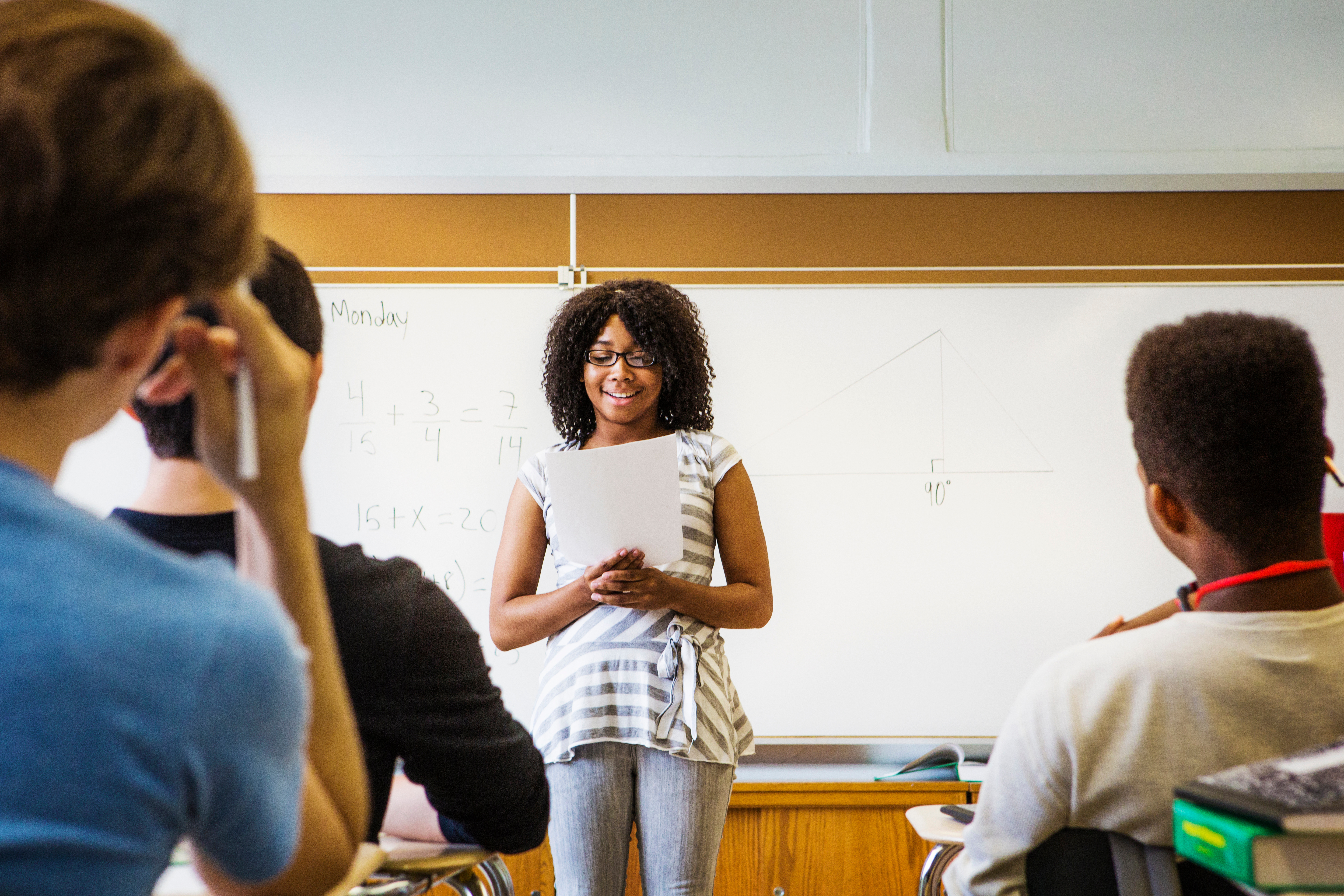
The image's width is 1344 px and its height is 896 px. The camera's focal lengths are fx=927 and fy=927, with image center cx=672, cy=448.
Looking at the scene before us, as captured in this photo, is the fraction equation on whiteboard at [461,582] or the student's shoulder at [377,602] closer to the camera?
the student's shoulder at [377,602]

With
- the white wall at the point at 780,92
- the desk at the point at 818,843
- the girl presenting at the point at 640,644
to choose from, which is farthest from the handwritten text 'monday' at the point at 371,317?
the desk at the point at 818,843

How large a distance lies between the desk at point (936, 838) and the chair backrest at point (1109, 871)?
0.08 metres

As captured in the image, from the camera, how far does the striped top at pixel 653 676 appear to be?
1.40 metres

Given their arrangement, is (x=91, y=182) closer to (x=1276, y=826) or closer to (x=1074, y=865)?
(x=1276, y=826)

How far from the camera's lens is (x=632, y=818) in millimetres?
1430

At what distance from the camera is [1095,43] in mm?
2512

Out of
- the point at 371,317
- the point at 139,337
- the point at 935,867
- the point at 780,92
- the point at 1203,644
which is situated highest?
the point at 780,92

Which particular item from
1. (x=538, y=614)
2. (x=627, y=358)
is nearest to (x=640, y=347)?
(x=627, y=358)

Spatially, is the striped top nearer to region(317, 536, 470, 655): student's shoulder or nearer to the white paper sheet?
the white paper sheet

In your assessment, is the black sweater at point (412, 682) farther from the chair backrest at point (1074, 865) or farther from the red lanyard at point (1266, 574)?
the red lanyard at point (1266, 574)

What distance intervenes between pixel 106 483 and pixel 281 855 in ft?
7.88

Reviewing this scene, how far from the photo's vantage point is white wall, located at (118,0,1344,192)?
2484 millimetres

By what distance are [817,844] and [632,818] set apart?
99 cm

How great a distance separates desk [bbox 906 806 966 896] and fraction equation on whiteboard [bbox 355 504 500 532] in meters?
1.43
